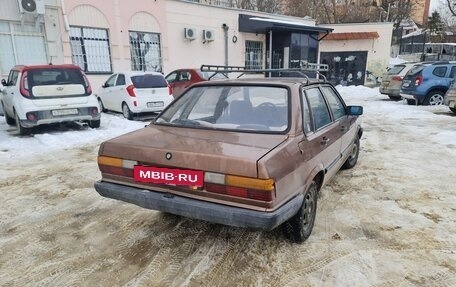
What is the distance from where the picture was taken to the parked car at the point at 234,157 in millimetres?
2459

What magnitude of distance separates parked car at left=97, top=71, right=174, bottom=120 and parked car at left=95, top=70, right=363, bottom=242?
20.2 feet

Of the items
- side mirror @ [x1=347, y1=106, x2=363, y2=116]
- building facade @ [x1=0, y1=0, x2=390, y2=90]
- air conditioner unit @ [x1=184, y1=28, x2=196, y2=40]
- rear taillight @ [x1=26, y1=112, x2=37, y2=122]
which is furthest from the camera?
air conditioner unit @ [x1=184, y1=28, x2=196, y2=40]

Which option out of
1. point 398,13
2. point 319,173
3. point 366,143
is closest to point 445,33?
point 398,13

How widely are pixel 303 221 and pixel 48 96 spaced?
681 centimetres

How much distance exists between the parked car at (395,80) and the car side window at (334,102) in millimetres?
11424

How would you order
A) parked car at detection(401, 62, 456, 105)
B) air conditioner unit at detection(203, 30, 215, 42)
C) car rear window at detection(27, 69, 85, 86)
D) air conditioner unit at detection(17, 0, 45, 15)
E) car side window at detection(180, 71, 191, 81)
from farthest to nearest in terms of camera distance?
air conditioner unit at detection(203, 30, 215, 42) → parked car at detection(401, 62, 456, 105) → car side window at detection(180, 71, 191, 81) → air conditioner unit at detection(17, 0, 45, 15) → car rear window at detection(27, 69, 85, 86)

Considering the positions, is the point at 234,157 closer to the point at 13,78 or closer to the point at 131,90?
the point at 131,90

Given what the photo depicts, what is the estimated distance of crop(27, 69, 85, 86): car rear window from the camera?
7492 millimetres

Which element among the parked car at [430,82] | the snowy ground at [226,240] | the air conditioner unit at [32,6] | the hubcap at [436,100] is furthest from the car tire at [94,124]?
the hubcap at [436,100]

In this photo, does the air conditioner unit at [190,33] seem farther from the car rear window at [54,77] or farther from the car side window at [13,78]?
the car side window at [13,78]

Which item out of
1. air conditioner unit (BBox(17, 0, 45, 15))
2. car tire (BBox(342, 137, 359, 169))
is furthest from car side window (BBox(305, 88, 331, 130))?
air conditioner unit (BBox(17, 0, 45, 15))

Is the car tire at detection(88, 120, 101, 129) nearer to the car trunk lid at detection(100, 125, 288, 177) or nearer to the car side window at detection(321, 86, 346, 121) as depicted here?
the car trunk lid at detection(100, 125, 288, 177)

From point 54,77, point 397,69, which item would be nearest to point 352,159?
point 54,77

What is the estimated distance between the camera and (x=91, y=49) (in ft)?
42.1
